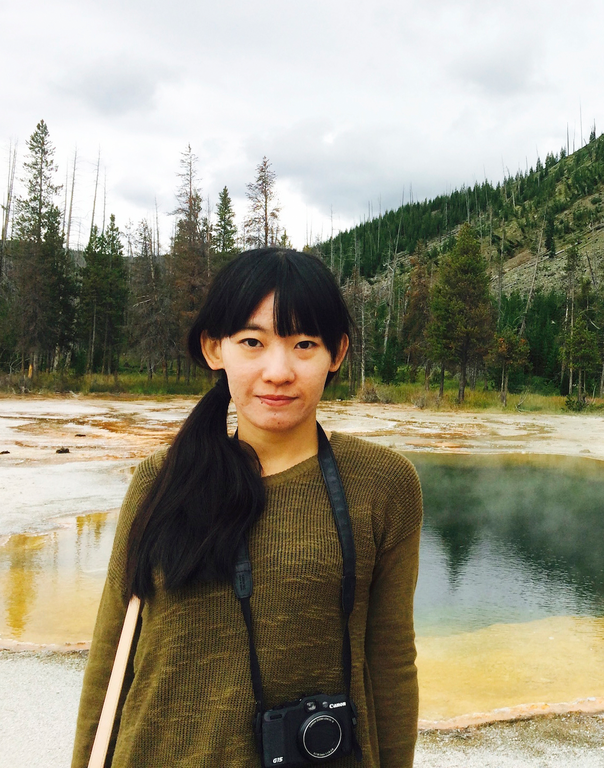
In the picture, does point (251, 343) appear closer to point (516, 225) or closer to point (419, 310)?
point (419, 310)

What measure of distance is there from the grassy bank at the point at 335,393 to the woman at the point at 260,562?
2837 centimetres

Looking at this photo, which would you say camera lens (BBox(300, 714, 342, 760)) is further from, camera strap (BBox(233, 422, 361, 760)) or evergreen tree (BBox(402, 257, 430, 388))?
evergreen tree (BBox(402, 257, 430, 388))

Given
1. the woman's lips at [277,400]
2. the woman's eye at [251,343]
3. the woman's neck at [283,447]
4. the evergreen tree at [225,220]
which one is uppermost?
the evergreen tree at [225,220]

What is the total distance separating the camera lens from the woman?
2cm

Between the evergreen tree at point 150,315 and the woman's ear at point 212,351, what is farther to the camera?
the evergreen tree at point 150,315

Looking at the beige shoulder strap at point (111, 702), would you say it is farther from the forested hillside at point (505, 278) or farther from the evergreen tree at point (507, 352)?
Answer: the evergreen tree at point (507, 352)

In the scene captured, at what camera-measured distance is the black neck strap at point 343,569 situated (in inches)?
51.1

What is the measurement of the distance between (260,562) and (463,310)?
112 ft

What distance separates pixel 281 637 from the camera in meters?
1.31

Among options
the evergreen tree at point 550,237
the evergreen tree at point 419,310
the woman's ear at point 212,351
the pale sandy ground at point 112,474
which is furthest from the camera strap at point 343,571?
the evergreen tree at point 550,237

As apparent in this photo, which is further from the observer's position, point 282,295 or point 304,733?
point 282,295

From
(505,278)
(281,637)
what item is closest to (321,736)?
(281,637)

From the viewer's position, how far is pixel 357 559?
4.52 feet

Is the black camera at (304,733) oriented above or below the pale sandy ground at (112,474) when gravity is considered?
above
